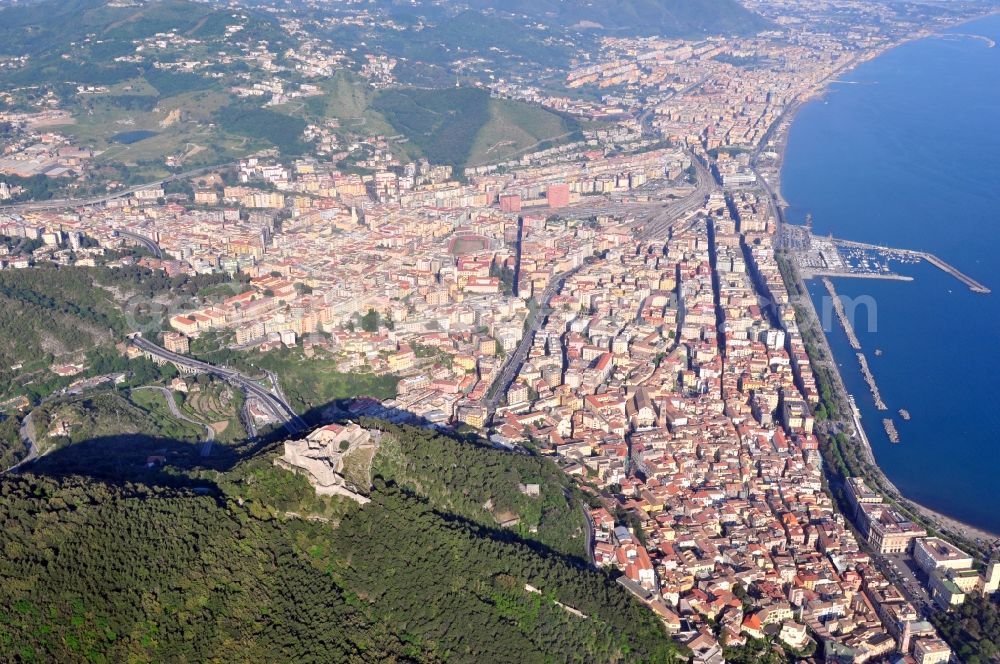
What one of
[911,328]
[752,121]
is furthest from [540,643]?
[752,121]

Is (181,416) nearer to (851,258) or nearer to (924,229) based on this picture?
(851,258)

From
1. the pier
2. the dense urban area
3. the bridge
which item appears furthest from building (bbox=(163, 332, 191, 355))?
the pier

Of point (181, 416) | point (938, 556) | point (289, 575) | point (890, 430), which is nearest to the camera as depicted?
point (289, 575)

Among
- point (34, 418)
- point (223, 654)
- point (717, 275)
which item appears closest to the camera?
point (223, 654)

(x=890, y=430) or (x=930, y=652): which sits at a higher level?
(x=930, y=652)

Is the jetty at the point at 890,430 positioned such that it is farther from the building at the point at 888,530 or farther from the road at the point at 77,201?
the road at the point at 77,201

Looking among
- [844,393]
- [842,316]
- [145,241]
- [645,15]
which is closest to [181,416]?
[145,241]

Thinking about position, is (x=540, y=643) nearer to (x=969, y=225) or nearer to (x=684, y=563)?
(x=684, y=563)
